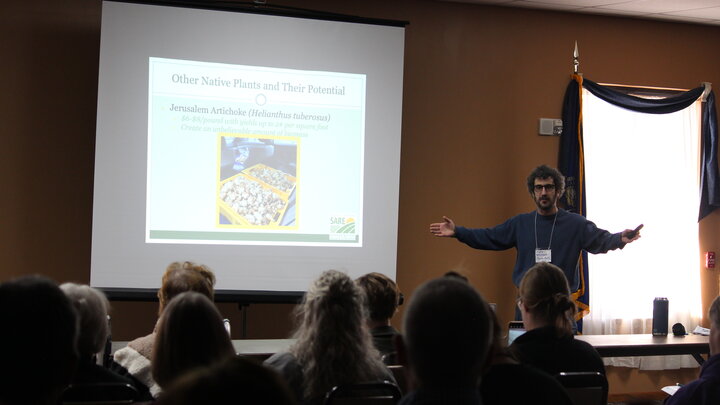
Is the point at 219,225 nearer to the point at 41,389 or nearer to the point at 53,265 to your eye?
the point at 53,265

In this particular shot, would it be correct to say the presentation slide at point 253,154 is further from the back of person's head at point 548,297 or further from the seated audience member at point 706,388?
the seated audience member at point 706,388

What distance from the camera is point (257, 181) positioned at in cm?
463

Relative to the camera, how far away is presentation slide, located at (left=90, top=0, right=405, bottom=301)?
4430mm

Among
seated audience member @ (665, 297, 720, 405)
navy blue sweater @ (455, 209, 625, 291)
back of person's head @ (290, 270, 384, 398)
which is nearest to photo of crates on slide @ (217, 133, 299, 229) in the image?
navy blue sweater @ (455, 209, 625, 291)

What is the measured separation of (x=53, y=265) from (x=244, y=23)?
6.57ft

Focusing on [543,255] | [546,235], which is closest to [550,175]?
[546,235]

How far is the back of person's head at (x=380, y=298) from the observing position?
9.35 ft

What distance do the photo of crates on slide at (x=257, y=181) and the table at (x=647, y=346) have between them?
6.65 feet

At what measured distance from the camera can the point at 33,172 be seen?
4629mm

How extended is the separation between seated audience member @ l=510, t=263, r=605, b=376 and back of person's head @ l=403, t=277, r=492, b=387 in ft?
3.05

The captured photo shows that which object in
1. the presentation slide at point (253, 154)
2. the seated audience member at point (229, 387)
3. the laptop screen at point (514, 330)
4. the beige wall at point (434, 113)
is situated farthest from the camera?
the beige wall at point (434, 113)

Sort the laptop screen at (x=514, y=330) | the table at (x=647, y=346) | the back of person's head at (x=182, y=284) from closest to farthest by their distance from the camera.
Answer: the back of person's head at (x=182, y=284) → the laptop screen at (x=514, y=330) → the table at (x=647, y=346)

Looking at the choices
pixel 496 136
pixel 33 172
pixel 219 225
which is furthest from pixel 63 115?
pixel 496 136

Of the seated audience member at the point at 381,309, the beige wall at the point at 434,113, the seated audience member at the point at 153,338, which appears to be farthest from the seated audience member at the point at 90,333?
the beige wall at the point at 434,113
